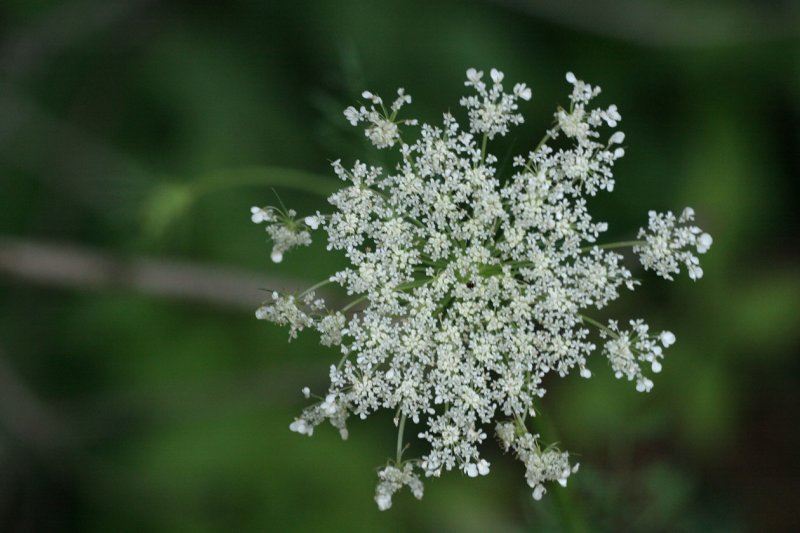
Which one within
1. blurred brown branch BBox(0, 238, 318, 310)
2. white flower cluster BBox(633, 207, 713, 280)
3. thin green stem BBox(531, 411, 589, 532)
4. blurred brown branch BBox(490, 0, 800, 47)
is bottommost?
thin green stem BBox(531, 411, 589, 532)

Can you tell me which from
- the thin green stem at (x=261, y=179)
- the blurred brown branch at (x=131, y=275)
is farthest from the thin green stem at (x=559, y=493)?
the blurred brown branch at (x=131, y=275)

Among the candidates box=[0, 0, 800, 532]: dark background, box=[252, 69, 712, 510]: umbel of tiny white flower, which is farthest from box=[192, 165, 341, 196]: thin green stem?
box=[252, 69, 712, 510]: umbel of tiny white flower

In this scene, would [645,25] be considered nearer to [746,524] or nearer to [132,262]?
[746,524]

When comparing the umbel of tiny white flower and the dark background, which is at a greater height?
the dark background

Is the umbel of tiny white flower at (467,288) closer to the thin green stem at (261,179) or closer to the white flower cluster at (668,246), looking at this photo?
the white flower cluster at (668,246)

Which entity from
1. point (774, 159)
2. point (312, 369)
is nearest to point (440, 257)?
point (312, 369)

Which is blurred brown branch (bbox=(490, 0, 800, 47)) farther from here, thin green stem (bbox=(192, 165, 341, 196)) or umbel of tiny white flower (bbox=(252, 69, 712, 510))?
umbel of tiny white flower (bbox=(252, 69, 712, 510))
